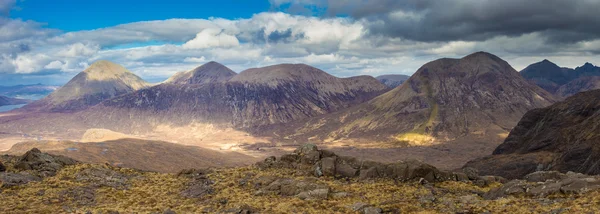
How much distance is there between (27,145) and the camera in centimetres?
16100

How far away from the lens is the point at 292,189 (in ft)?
100

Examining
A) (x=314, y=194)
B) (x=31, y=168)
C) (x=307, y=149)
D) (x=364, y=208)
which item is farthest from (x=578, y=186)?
(x=31, y=168)

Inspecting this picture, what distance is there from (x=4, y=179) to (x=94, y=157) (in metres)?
115

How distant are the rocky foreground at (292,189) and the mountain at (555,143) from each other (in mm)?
53641

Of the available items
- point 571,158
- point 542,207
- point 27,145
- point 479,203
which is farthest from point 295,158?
point 27,145

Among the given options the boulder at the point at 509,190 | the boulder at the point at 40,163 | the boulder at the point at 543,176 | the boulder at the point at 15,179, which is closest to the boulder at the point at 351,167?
the boulder at the point at 543,176

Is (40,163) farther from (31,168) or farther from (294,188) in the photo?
(294,188)

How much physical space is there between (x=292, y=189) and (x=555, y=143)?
109642 millimetres

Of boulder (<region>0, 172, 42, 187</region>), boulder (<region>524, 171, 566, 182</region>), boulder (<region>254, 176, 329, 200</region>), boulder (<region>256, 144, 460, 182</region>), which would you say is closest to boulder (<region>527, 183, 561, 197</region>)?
boulder (<region>524, 171, 566, 182</region>)

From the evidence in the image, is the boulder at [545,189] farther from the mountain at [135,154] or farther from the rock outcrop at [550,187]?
the mountain at [135,154]

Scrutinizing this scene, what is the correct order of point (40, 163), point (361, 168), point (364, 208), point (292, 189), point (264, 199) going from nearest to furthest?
point (364, 208) < point (264, 199) < point (292, 189) < point (361, 168) < point (40, 163)

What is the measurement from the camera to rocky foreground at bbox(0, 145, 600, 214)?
2534 cm

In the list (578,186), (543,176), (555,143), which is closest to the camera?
(578,186)

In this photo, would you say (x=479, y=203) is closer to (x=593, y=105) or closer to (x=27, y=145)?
(x=593, y=105)
